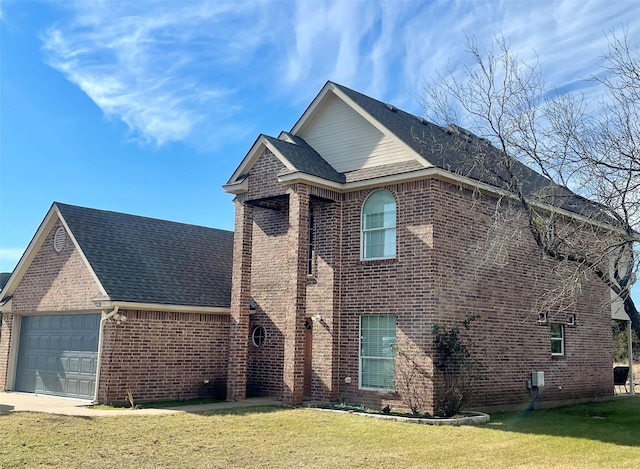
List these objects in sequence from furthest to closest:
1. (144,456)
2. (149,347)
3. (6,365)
→ (6,365) → (149,347) → (144,456)

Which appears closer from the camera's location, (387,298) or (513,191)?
(513,191)

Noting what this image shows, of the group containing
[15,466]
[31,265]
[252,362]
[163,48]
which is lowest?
[15,466]

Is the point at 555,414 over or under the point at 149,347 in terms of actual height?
under

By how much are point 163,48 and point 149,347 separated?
7.84m

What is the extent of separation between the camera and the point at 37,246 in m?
20.0

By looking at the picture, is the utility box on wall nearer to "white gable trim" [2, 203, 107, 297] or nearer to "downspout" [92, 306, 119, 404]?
"downspout" [92, 306, 119, 404]

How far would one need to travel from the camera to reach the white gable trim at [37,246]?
61.3 feet

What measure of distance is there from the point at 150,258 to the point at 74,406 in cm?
521

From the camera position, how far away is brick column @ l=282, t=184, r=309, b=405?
15867mm

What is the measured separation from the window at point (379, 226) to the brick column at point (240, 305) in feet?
11.4

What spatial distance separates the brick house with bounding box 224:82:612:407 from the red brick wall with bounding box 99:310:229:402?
3.45 ft

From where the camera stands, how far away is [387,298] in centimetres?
1595

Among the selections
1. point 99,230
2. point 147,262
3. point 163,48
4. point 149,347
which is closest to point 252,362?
point 149,347

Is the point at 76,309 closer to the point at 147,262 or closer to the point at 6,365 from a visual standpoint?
the point at 147,262
